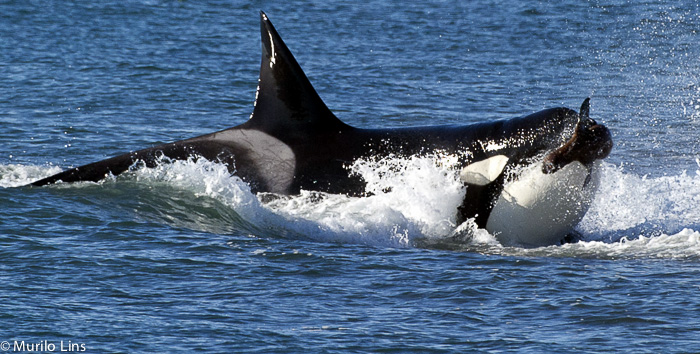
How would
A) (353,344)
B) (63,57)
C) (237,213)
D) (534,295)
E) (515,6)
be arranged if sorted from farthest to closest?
(515,6) → (63,57) → (237,213) → (534,295) → (353,344)

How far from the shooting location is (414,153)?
11.7 metres

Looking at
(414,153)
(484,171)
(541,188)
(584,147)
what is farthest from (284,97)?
(584,147)

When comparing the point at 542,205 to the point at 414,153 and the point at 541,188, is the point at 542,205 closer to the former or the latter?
the point at 541,188

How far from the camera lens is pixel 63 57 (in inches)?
968

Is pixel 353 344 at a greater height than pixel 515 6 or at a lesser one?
lesser

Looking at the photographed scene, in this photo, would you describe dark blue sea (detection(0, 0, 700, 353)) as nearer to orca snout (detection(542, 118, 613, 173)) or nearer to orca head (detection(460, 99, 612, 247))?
orca head (detection(460, 99, 612, 247))

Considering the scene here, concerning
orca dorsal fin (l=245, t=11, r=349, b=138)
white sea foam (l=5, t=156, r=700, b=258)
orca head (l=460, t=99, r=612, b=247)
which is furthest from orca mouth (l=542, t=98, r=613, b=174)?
orca dorsal fin (l=245, t=11, r=349, b=138)

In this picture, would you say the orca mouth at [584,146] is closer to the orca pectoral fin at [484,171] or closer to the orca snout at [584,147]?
the orca snout at [584,147]

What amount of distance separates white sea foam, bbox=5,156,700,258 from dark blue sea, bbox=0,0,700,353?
0.03 meters

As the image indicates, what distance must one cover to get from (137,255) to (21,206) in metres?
2.47

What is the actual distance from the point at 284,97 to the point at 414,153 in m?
1.61

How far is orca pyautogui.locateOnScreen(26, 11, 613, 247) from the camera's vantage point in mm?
10750

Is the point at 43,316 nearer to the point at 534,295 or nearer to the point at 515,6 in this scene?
the point at 534,295

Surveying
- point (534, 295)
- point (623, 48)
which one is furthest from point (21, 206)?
point (623, 48)
